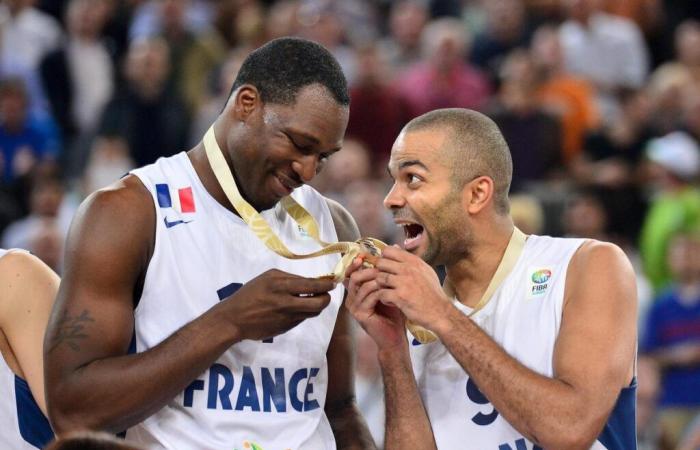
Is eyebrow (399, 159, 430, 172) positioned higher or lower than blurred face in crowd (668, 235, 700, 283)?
lower

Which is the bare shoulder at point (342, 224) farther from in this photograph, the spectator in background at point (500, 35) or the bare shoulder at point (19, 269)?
the spectator in background at point (500, 35)

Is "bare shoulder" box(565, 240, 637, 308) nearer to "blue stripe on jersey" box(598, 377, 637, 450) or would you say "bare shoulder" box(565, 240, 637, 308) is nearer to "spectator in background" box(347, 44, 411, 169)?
"blue stripe on jersey" box(598, 377, 637, 450)

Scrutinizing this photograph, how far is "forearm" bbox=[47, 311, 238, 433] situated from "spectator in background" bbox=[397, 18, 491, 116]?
321 inches

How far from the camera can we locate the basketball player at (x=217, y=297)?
4.19 meters

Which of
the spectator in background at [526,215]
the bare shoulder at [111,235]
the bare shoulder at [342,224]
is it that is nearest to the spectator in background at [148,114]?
the spectator in background at [526,215]

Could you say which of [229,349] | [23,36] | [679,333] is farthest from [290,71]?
[23,36]

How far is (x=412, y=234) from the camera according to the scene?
195 inches

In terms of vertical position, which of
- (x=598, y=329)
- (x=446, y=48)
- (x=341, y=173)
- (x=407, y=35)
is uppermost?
(x=407, y=35)

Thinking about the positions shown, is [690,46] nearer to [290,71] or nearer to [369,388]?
[369,388]

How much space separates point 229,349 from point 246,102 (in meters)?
0.89

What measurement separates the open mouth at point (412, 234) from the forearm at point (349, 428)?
68cm

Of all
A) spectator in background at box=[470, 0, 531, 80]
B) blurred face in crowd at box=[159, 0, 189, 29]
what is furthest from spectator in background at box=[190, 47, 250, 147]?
spectator in background at box=[470, 0, 531, 80]

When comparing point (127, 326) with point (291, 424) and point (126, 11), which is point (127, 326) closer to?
point (291, 424)

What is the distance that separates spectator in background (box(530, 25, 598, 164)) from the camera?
39.2ft
